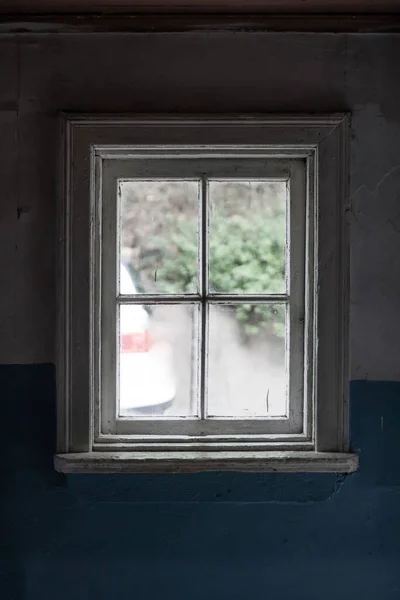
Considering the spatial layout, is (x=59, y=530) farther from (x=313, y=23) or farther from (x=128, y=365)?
(x=313, y=23)

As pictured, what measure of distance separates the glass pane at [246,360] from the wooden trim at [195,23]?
2.55ft

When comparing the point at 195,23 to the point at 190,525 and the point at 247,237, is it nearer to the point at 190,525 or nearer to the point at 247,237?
the point at 247,237

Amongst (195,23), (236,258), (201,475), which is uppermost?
(195,23)

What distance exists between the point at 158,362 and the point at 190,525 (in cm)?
47

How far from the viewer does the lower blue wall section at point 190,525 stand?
1681 mm

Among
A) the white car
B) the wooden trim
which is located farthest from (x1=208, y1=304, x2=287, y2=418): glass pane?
the wooden trim

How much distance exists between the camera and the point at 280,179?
175cm

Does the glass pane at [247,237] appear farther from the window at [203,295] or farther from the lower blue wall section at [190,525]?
the lower blue wall section at [190,525]

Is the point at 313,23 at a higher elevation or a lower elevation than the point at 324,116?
higher

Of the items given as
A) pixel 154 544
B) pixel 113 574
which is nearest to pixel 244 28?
pixel 154 544

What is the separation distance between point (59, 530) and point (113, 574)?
20 centimetres

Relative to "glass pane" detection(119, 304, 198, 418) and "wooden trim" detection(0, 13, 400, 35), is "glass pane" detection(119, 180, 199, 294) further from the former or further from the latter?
"wooden trim" detection(0, 13, 400, 35)

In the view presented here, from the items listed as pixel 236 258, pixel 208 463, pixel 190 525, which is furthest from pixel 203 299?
pixel 190 525

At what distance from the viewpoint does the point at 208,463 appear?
1658 millimetres
